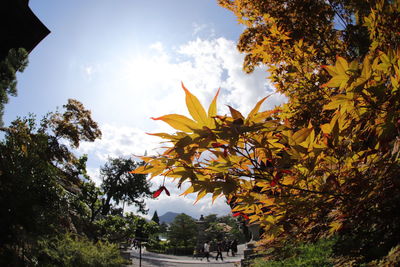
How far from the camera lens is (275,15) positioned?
3166 mm

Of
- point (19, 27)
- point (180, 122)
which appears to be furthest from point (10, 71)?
point (180, 122)

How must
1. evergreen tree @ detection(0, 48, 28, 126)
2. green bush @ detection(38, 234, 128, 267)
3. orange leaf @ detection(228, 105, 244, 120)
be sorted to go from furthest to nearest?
evergreen tree @ detection(0, 48, 28, 126) → green bush @ detection(38, 234, 128, 267) → orange leaf @ detection(228, 105, 244, 120)

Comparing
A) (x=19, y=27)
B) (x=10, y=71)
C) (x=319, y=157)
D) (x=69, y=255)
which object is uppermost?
(x=19, y=27)

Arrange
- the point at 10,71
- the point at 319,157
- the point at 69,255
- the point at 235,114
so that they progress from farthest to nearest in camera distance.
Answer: the point at 10,71, the point at 69,255, the point at 319,157, the point at 235,114

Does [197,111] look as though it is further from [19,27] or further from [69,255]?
[19,27]

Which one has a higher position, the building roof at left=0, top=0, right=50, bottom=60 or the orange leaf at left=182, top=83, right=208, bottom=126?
the building roof at left=0, top=0, right=50, bottom=60

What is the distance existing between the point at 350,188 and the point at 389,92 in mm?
433

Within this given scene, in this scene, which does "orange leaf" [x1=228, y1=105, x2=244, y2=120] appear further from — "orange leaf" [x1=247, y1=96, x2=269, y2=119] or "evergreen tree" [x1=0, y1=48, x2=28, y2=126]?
"evergreen tree" [x1=0, y1=48, x2=28, y2=126]

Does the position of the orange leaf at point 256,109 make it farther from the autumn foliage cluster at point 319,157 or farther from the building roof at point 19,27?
the building roof at point 19,27

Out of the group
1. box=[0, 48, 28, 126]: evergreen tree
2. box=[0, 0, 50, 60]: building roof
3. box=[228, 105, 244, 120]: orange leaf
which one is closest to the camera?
box=[228, 105, 244, 120]: orange leaf

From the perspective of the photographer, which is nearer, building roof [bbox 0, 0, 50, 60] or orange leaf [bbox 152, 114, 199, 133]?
orange leaf [bbox 152, 114, 199, 133]

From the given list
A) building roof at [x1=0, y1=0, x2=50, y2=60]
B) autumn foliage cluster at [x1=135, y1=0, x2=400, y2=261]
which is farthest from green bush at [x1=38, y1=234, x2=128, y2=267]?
building roof at [x1=0, y1=0, x2=50, y2=60]

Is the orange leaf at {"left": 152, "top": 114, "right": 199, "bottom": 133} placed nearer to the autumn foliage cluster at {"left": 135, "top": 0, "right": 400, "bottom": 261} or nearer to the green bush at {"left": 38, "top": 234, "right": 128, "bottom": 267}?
the autumn foliage cluster at {"left": 135, "top": 0, "right": 400, "bottom": 261}

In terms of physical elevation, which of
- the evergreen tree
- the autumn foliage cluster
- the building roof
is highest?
the building roof
